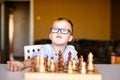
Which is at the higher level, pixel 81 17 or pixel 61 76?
pixel 81 17

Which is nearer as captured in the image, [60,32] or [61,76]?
[61,76]

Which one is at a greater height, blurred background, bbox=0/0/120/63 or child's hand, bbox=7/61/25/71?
blurred background, bbox=0/0/120/63

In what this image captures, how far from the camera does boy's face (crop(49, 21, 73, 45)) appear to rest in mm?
1221

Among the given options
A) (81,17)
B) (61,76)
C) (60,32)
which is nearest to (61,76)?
(61,76)

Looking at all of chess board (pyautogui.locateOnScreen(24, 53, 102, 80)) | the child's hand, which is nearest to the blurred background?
the child's hand

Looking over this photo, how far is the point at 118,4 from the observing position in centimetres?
609

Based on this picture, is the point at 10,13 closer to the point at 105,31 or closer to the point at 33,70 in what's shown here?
the point at 105,31

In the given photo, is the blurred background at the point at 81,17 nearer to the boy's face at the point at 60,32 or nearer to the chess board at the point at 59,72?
the boy's face at the point at 60,32

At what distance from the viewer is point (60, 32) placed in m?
1.22

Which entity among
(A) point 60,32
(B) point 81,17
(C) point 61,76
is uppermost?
(B) point 81,17

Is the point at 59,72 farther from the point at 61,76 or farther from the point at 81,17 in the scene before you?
the point at 81,17

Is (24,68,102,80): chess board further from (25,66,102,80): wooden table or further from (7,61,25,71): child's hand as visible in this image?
(7,61,25,71): child's hand

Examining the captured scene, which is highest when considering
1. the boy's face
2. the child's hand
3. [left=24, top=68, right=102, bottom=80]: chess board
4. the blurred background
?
the blurred background

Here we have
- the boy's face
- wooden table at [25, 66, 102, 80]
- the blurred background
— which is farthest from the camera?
the blurred background
